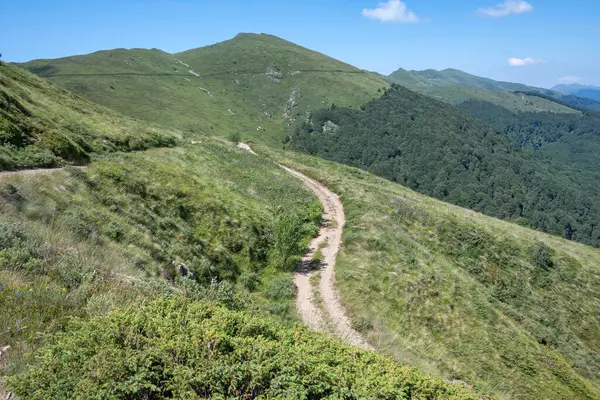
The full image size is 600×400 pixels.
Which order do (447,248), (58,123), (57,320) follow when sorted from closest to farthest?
(57,320) < (58,123) < (447,248)

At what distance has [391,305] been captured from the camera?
1966cm

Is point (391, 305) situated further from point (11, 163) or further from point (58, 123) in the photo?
→ point (58, 123)

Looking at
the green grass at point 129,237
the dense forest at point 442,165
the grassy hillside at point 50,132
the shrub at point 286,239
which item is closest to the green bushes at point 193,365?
the green grass at point 129,237

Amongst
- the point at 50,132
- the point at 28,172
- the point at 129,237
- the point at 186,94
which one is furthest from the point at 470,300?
the point at 186,94

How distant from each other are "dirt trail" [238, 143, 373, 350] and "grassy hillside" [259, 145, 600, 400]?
62cm

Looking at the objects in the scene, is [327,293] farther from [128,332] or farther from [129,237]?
[128,332]

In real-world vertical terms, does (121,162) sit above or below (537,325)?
above

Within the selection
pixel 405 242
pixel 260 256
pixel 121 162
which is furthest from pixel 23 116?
pixel 405 242

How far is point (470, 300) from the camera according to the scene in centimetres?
2333

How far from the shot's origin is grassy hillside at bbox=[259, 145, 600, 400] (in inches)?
683

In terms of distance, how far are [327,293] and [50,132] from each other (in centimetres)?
2024

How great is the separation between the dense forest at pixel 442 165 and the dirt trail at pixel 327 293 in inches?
5045

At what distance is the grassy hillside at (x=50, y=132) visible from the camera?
695 inches

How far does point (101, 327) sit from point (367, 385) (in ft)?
15.8
